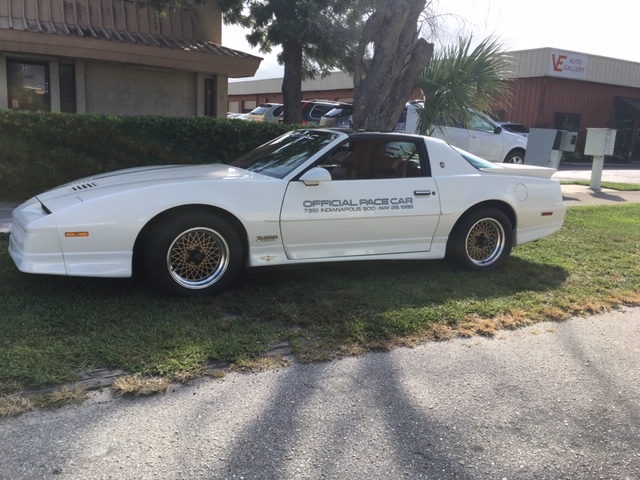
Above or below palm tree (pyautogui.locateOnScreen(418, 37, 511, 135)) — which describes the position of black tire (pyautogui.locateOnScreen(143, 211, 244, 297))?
below

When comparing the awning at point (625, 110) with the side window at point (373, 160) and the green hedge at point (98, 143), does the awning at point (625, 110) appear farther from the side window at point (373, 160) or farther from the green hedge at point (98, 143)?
the side window at point (373, 160)

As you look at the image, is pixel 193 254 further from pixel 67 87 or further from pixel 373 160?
pixel 67 87

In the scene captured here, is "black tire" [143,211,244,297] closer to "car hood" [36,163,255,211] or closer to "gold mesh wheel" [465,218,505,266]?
"car hood" [36,163,255,211]

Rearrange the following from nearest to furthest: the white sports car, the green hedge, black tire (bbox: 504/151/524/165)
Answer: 1. the white sports car
2. the green hedge
3. black tire (bbox: 504/151/524/165)

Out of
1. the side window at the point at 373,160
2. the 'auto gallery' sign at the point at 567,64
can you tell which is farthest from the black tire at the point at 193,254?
the 'auto gallery' sign at the point at 567,64

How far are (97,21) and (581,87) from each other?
82.9ft

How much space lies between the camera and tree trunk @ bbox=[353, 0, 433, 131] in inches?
343

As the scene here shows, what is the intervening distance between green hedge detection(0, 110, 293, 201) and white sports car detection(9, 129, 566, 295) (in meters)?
4.24

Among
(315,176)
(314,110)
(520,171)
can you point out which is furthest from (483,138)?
(315,176)

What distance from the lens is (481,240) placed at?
6.01m

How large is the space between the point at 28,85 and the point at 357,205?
9.91m

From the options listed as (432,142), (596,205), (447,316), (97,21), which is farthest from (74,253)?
(596,205)

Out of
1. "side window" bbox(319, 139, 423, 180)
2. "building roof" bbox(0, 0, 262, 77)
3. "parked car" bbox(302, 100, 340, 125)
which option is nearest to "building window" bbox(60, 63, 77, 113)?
"building roof" bbox(0, 0, 262, 77)

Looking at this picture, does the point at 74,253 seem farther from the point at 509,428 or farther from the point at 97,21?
the point at 97,21
